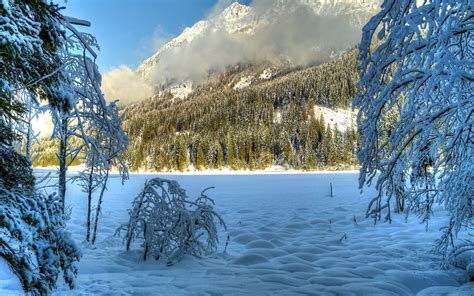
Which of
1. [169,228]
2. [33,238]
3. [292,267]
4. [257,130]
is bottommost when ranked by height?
[292,267]

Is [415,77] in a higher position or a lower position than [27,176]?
higher

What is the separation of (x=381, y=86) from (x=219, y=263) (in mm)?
5083

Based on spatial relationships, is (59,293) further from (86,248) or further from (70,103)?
(86,248)

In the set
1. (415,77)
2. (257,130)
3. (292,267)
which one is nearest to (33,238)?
(415,77)

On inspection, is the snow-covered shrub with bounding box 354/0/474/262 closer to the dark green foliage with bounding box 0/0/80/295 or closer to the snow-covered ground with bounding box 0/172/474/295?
the snow-covered ground with bounding box 0/172/474/295

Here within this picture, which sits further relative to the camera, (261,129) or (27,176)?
(261,129)

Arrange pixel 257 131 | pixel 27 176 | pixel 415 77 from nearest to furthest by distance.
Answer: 1. pixel 27 176
2. pixel 415 77
3. pixel 257 131

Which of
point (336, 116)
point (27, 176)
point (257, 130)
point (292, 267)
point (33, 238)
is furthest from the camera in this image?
point (336, 116)

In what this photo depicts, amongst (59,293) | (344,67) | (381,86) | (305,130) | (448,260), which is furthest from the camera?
(344,67)

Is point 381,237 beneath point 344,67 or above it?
beneath

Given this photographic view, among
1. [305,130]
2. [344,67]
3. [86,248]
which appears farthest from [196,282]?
[344,67]

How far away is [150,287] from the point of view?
4.85 metres

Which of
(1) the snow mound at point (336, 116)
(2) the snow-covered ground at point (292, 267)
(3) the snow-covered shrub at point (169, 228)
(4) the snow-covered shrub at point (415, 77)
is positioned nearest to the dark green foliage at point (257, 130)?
(1) the snow mound at point (336, 116)

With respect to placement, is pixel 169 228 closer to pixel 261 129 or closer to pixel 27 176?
pixel 27 176
